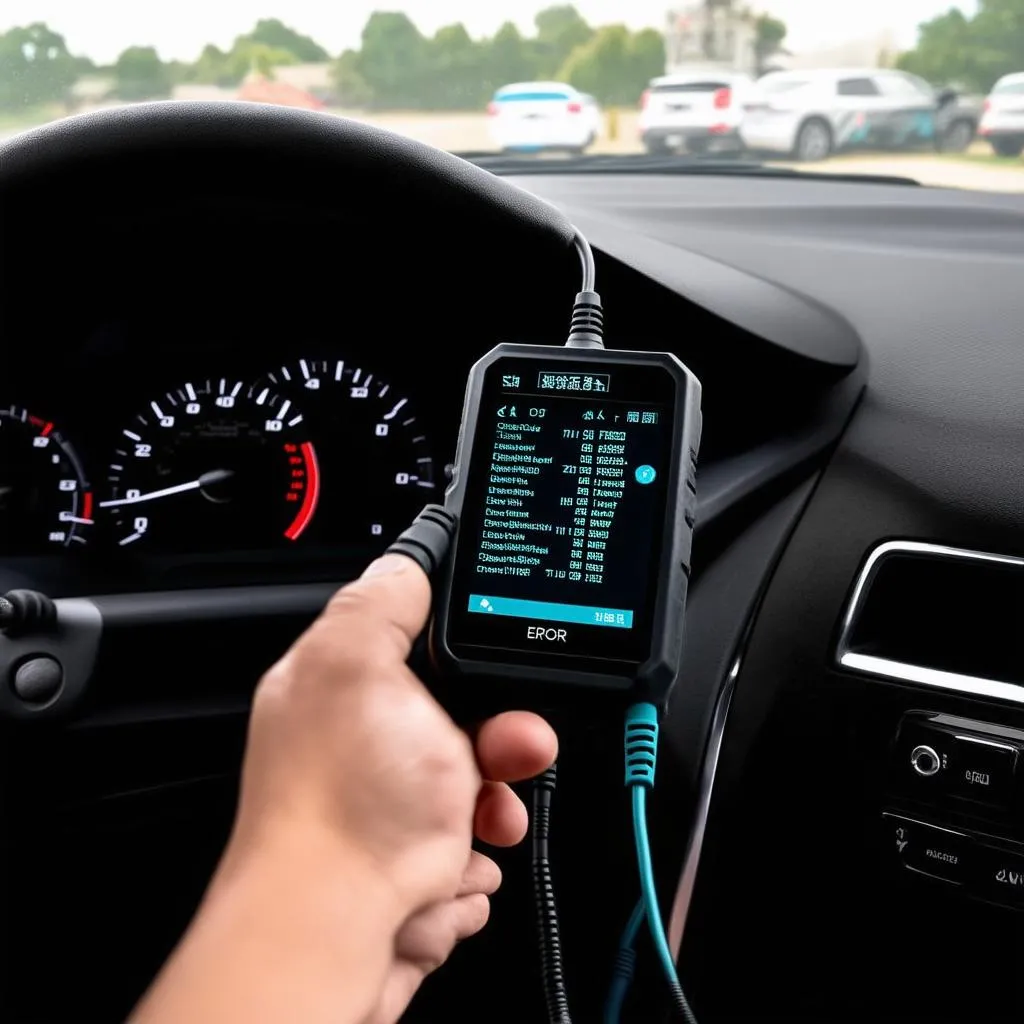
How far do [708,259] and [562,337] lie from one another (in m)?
0.22

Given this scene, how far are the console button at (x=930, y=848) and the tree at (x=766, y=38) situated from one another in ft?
4.48

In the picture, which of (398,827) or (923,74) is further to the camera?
(923,74)

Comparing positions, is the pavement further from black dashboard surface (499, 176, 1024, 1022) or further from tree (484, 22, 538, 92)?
black dashboard surface (499, 176, 1024, 1022)

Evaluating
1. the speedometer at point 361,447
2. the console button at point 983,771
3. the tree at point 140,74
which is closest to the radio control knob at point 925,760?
the console button at point 983,771

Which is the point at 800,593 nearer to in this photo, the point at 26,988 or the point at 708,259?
the point at 708,259

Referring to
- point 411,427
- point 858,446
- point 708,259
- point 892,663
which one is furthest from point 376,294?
point 892,663

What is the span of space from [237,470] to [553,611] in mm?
710

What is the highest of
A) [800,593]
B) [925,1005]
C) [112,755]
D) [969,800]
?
[800,593]

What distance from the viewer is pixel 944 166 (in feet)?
6.18

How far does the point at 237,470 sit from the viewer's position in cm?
153

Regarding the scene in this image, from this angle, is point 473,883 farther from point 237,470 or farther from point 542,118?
point 542,118

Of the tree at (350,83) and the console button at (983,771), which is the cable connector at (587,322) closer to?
the console button at (983,771)

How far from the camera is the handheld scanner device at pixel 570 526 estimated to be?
914 mm

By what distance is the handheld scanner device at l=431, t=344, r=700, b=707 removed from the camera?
914 millimetres
